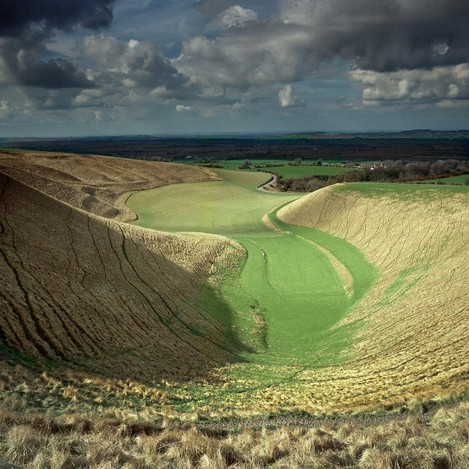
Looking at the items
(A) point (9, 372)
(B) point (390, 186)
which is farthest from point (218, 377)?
(B) point (390, 186)

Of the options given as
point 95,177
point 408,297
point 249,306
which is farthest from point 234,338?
point 95,177

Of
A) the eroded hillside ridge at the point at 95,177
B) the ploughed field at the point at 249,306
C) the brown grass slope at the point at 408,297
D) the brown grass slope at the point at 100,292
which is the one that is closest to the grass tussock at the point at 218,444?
the ploughed field at the point at 249,306

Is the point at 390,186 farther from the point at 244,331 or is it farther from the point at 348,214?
the point at 244,331

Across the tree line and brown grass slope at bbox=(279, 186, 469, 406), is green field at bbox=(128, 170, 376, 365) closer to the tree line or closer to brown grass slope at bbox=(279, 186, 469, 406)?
brown grass slope at bbox=(279, 186, 469, 406)

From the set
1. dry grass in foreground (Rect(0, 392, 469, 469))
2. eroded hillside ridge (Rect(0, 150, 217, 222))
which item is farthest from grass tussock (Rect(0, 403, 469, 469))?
eroded hillside ridge (Rect(0, 150, 217, 222))

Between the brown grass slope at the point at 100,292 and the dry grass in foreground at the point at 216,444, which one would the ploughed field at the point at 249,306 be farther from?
the dry grass in foreground at the point at 216,444

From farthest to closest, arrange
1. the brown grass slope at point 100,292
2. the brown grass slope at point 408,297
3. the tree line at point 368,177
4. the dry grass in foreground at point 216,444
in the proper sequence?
the tree line at point 368,177 → the brown grass slope at point 100,292 → the brown grass slope at point 408,297 → the dry grass in foreground at point 216,444
